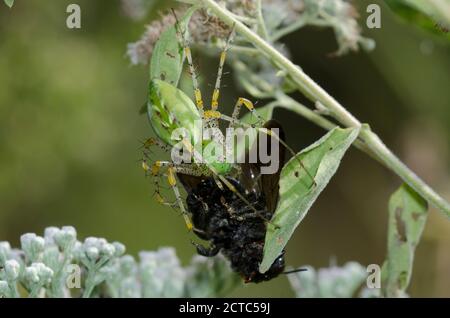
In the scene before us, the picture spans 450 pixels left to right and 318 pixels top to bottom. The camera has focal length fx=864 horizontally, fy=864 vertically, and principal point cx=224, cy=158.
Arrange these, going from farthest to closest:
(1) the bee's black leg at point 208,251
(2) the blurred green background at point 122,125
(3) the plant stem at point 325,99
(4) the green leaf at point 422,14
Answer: (2) the blurred green background at point 122,125
(1) the bee's black leg at point 208,251
(3) the plant stem at point 325,99
(4) the green leaf at point 422,14

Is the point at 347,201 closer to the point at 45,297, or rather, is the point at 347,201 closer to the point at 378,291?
the point at 378,291

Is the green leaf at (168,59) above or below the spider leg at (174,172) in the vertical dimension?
above

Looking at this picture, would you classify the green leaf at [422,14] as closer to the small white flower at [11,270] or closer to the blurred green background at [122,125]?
the blurred green background at [122,125]

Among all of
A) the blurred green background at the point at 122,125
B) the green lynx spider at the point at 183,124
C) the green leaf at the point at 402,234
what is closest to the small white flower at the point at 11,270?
the green lynx spider at the point at 183,124

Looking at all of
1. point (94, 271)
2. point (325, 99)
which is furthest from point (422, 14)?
point (94, 271)

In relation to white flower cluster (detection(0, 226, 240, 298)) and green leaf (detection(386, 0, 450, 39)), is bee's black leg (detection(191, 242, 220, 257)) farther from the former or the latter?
green leaf (detection(386, 0, 450, 39))
